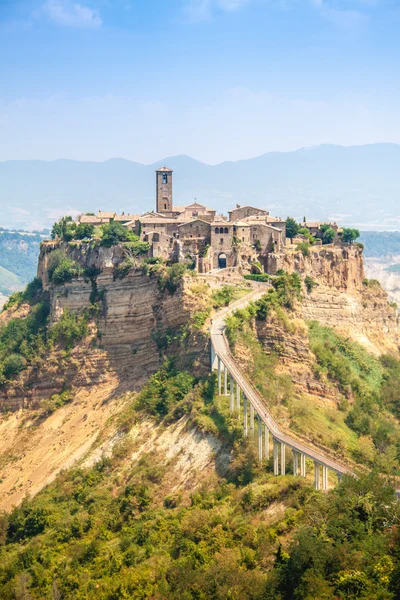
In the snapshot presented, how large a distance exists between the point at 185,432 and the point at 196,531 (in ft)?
28.8

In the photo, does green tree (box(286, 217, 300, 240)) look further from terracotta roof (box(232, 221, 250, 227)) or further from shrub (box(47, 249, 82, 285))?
shrub (box(47, 249, 82, 285))

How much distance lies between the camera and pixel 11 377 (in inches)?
2173

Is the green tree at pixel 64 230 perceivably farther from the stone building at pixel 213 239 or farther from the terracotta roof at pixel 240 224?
the terracotta roof at pixel 240 224

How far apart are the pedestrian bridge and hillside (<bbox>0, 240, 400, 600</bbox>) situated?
1.78ft

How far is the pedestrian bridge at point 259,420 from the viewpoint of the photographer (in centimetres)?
3238

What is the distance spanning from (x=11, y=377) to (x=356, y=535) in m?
32.8

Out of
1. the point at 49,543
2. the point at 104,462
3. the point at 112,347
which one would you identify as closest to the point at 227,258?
the point at 112,347

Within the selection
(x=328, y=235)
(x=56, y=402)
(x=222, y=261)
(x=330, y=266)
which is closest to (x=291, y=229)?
(x=328, y=235)

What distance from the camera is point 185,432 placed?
133ft

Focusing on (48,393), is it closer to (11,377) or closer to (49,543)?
(11,377)

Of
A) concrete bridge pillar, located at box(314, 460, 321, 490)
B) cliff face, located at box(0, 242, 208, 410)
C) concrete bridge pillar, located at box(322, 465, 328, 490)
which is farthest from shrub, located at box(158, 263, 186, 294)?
concrete bridge pillar, located at box(322, 465, 328, 490)

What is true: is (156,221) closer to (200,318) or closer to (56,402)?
(200,318)

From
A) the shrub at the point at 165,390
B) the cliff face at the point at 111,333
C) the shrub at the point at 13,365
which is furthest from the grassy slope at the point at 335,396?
the shrub at the point at 13,365

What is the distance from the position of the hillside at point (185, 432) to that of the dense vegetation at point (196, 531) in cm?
7
